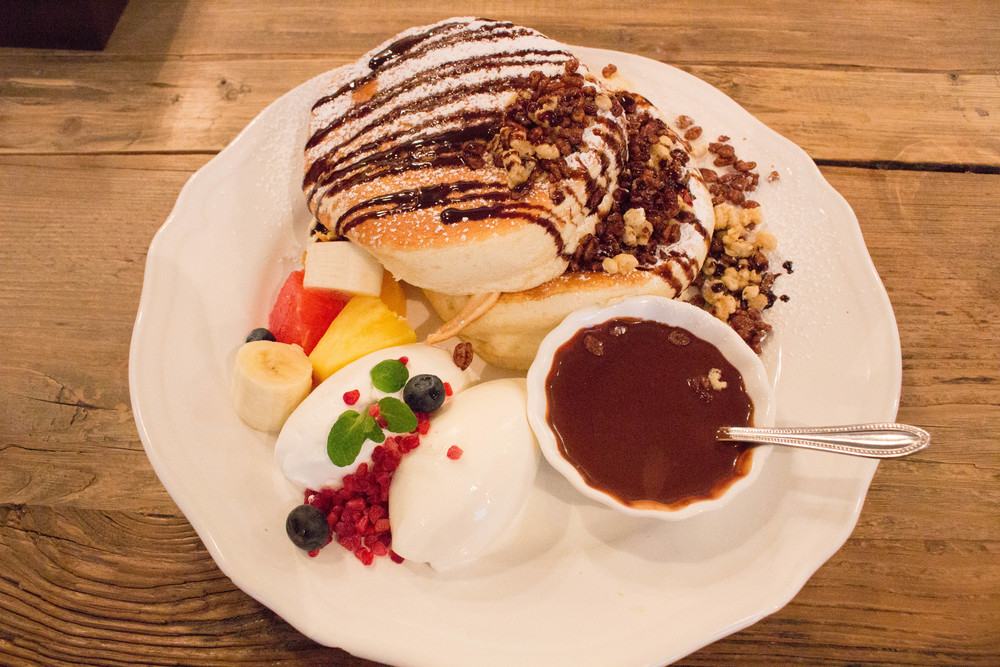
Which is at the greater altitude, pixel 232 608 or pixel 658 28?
pixel 658 28

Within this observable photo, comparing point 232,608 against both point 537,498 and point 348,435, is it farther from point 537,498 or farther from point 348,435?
point 537,498

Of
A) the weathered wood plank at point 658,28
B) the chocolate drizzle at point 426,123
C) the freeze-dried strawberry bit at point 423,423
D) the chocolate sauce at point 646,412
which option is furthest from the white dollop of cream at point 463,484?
the weathered wood plank at point 658,28

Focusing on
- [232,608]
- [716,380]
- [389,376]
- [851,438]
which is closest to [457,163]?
[389,376]

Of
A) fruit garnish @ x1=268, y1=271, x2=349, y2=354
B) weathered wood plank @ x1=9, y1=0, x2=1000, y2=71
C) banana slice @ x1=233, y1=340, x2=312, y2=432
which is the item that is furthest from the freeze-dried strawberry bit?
weathered wood plank @ x1=9, y1=0, x2=1000, y2=71

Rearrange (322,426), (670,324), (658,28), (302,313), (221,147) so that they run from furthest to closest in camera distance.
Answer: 1. (658,28)
2. (221,147)
3. (302,313)
4. (670,324)
5. (322,426)

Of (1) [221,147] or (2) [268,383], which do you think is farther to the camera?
(1) [221,147]

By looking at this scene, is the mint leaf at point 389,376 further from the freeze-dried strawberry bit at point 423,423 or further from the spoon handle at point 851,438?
the spoon handle at point 851,438

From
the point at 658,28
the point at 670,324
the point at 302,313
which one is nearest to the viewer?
the point at 670,324
